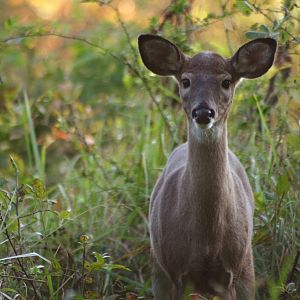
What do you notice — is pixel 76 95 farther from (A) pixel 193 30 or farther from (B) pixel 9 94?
(A) pixel 193 30

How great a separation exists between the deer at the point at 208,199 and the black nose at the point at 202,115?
0.07m

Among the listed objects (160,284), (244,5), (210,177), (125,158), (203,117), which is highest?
(244,5)

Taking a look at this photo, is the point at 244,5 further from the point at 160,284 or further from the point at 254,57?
the point at 160,284

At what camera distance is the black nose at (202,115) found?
204 inches

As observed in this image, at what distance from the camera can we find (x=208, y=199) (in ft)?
18.3

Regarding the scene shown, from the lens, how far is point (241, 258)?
5.66 m

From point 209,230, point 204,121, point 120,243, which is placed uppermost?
point 204,121

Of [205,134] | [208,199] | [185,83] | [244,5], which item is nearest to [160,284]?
[208,199]

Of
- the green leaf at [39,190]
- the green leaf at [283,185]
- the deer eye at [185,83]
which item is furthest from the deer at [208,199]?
the green leaf at [39,190]

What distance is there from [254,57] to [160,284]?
1.45 m

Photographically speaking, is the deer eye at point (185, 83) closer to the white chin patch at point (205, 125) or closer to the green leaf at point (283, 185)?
the white chin patch at point (205, 125)

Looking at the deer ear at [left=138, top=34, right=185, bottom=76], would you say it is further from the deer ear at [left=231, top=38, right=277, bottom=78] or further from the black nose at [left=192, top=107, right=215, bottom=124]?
the black nose at [left=192, top=107, right=215, bottom=124]

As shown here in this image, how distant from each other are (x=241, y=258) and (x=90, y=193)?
192 cm

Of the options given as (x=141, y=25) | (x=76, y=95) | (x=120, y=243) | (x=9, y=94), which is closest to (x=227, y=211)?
(x=120, y=243)
